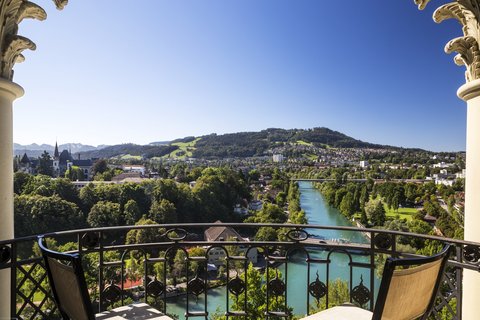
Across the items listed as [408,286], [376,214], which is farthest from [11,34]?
[376,214]

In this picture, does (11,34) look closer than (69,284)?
No

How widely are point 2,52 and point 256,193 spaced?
71.7 meters

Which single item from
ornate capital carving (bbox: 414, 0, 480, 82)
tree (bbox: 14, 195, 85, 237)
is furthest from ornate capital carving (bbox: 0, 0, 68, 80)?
tree (bbox: 14, 195, 85, 237)

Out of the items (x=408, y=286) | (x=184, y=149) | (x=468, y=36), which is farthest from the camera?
(x=184, y=149)

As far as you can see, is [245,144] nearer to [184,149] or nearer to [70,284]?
[184,149]

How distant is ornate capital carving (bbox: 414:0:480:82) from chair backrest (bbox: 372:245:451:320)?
1.57 m

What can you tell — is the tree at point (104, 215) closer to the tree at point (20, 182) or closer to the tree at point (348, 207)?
the tree at point (20, 182)

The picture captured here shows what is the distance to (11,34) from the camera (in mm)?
2307

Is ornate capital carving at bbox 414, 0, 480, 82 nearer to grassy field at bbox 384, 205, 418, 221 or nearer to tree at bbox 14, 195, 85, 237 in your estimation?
tree at bbox 14, 195, 85, 237

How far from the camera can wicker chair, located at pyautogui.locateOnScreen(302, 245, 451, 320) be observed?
1250 millimetres

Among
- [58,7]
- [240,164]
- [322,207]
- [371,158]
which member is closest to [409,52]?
[322,207]

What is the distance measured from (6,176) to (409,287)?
2.52 meters

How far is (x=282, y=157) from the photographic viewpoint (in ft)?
420

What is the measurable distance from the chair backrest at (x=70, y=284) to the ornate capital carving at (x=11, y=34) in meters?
1.49
